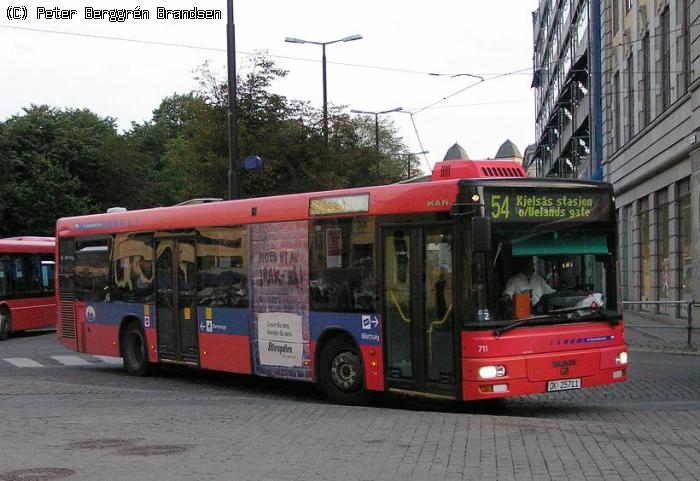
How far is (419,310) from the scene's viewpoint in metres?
11.0

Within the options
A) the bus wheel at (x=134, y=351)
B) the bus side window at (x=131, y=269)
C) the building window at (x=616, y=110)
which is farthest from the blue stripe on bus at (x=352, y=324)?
the building window at (x=616, y=110)

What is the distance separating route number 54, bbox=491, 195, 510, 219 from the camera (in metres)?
10.5

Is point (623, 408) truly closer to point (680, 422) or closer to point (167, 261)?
point (680, 422)

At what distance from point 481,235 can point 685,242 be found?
1869 cm

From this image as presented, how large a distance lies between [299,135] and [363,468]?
21.8 m

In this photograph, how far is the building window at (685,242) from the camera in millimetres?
26281

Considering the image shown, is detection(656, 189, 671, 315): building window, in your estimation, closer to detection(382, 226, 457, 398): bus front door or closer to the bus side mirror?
detection(382, 226, 457, 398): bus front door

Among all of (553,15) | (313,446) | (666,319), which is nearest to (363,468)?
(313,446)

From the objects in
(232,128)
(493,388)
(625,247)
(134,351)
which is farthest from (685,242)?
(493,388)

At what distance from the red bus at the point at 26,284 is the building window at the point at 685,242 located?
1694cm

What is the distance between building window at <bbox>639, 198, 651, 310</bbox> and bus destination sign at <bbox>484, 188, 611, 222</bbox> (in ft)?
72.7

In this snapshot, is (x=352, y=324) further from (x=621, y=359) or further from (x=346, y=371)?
(x=621, y=359)

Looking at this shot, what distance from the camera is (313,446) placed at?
27.1ft

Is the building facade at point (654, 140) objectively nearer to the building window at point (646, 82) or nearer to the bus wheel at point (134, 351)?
the building window at point (646, 82)
